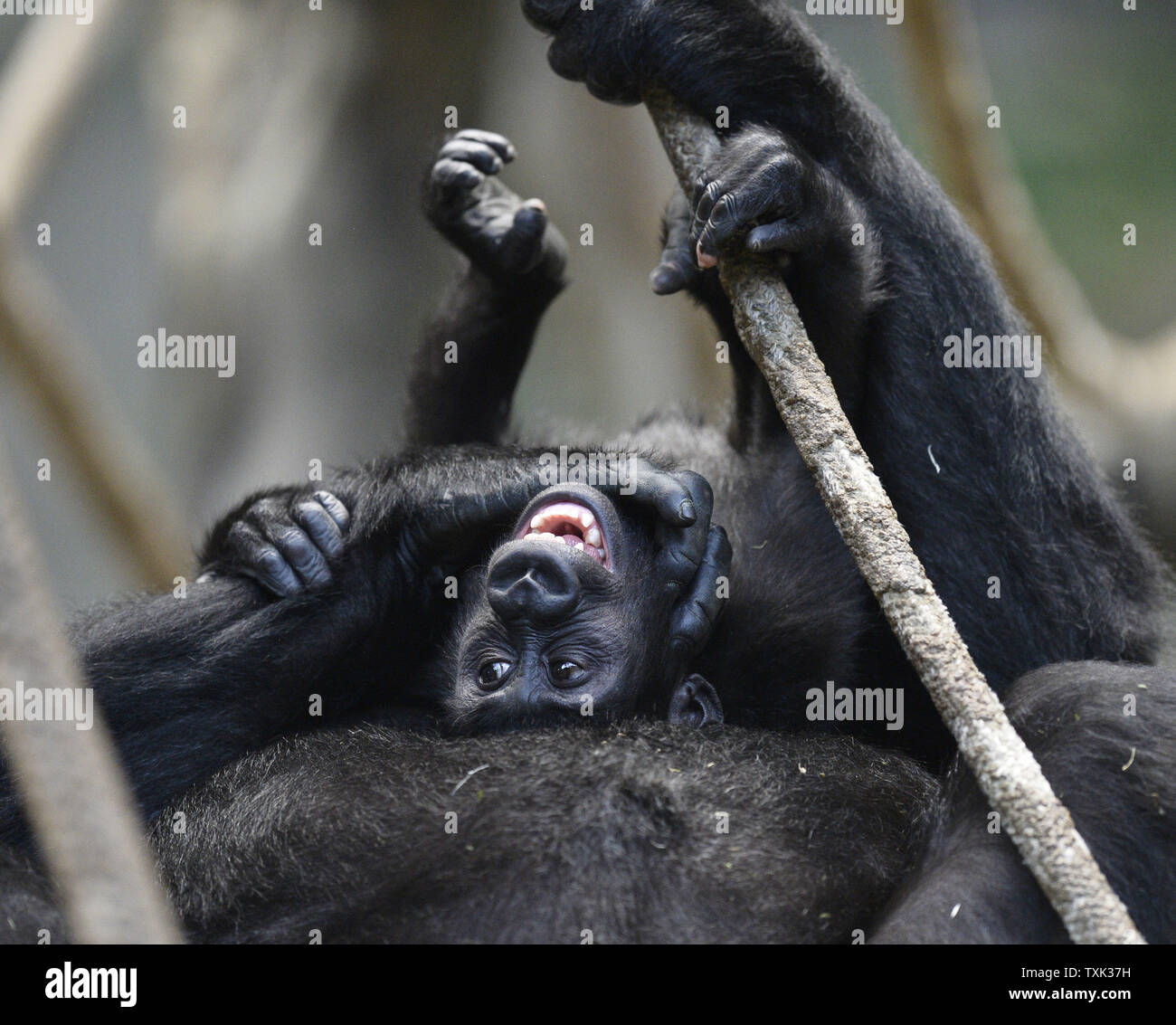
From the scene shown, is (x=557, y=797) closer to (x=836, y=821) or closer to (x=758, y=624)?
(x=836, y=821)

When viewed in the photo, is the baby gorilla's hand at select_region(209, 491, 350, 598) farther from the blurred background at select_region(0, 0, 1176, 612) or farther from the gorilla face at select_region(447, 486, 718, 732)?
the blurred background at select_region(0, 0, 1176, 612)

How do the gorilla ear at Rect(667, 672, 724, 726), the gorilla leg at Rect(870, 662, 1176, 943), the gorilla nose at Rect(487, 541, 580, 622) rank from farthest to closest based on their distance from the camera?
the gorilla ear at Rect(667, 672, 724, 726) < the gorilla nose at Rect(487, 541, 580, 622) < the gorilla leg at Rect(870, 662, 1176, 943)

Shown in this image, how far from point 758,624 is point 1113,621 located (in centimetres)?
65

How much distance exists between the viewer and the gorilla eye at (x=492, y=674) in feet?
7.34

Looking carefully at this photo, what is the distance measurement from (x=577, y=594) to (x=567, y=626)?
57 millimetres

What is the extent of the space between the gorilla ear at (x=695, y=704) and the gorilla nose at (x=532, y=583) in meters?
0.25

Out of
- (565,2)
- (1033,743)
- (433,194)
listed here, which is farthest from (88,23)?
(1033,743)

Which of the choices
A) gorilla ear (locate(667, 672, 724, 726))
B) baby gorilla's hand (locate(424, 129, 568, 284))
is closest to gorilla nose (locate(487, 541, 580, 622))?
gorilla ear (locate(667, 672, 724, 726))

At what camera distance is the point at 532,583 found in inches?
84.7

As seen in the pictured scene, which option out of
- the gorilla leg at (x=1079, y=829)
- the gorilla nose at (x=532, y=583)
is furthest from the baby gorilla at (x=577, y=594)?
the gorilla leg at (x=1079, y=829)

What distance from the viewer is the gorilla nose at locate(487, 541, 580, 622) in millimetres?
2152

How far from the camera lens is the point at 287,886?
77.5 inches

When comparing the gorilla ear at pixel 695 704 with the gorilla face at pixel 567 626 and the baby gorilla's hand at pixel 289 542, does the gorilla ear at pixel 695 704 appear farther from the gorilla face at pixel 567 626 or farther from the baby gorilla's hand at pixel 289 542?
the baby gorilla's hand at pixel 289 542

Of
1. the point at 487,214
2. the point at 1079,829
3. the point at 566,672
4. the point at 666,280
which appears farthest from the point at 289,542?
the point at 1079,829
